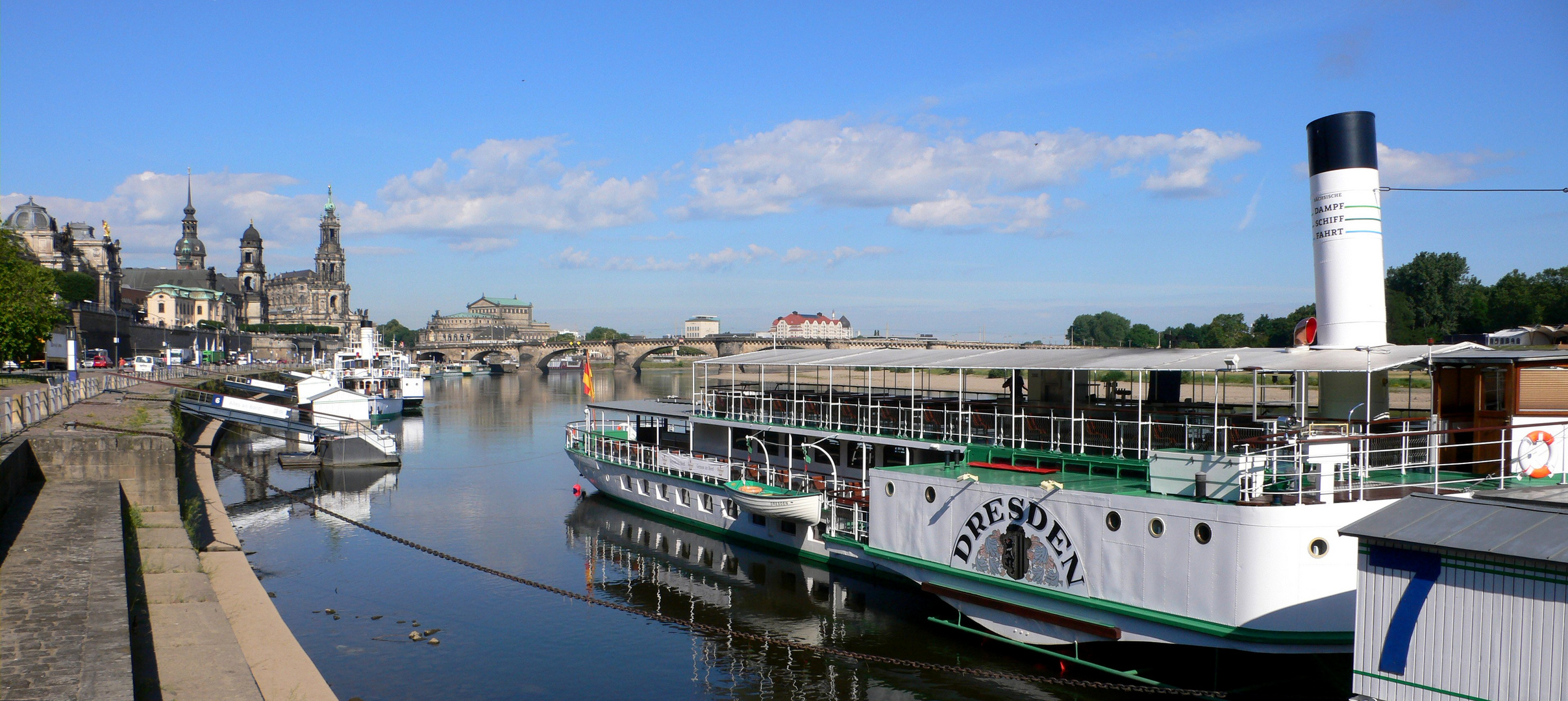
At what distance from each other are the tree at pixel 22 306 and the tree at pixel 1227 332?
89.7m

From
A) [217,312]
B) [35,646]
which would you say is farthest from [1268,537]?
[217,312]

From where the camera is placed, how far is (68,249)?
418ft

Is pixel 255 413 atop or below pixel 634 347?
below

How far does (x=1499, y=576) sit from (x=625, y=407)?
96.2 ft

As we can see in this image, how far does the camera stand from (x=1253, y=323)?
359 ft

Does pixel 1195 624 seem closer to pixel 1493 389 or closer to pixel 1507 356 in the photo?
pixel 1507 356

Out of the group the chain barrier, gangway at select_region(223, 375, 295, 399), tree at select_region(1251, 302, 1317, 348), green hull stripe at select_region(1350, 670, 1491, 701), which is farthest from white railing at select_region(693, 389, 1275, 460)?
tree at select_region(1251, 302, 1317, 348)

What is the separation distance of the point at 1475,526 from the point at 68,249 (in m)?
155

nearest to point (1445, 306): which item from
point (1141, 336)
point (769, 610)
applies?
point (1141, 336)

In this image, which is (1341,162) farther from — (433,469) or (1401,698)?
(433,469)

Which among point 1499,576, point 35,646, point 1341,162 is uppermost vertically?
point 1341,162

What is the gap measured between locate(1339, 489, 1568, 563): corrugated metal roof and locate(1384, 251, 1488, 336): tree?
90.6 metres

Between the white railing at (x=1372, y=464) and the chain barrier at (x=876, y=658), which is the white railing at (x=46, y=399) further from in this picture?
the white railing at (x=1372, y=464)

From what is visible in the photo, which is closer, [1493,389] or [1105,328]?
[1493,389]
